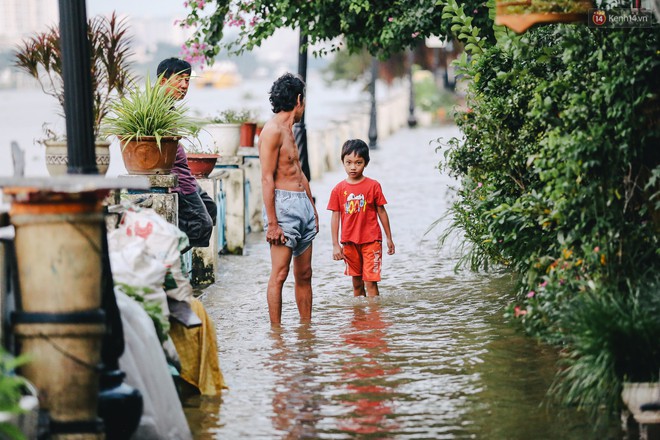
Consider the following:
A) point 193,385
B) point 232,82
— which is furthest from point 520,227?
point 232,82

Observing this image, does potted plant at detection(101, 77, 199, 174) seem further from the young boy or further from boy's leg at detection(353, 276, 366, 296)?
boy's leg at detection(353, 276, 366, 296)

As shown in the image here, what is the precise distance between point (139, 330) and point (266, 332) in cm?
309

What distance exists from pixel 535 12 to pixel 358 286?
444cm

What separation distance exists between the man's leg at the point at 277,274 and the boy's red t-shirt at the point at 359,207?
1.32m

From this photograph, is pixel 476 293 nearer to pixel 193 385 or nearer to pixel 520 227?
pixel 520 227

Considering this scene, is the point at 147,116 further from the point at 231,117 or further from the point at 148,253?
the point at 231,117

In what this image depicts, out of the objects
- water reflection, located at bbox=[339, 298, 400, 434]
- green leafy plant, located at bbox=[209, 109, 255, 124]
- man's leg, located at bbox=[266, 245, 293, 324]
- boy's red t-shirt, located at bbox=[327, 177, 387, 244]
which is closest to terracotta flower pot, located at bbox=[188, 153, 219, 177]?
boy's red t-shirt, located at bbox=[327, 177, 387, 244]

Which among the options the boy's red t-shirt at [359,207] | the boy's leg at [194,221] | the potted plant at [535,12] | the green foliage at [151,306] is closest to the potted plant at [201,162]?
the boy's leg at [194,221]

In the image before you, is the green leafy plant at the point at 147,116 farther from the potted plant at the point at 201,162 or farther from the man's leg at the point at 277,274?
the potted plant at the point at 201,162

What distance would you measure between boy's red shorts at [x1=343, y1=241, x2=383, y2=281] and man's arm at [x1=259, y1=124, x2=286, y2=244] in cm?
161

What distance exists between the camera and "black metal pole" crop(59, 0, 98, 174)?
613 cm

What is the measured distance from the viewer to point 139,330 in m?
6.21

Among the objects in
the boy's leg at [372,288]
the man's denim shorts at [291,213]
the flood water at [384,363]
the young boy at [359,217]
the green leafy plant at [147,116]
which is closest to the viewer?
the flood water at [384,363]

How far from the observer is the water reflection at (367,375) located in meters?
6.62
